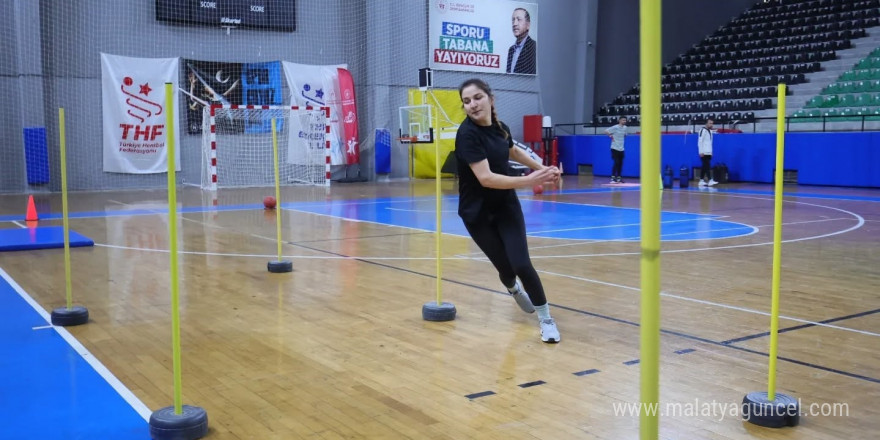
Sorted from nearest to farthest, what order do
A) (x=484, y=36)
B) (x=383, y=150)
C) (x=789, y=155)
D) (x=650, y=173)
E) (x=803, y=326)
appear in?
1. (x=650, y=173)
2. (x=803, y=326)
3. (x=789, y=155)
4. (x=383, y=150)
5. (x=484, y=36)

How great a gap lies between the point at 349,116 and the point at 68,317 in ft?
59.9

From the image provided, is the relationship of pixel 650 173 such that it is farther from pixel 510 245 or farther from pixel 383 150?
pixel 383 150

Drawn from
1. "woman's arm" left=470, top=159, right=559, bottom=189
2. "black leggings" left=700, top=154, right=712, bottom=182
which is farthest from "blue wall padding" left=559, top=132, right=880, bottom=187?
"woman's arm" left=470, top=159, right=559, bottom=189

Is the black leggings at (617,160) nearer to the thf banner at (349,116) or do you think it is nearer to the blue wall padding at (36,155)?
the thf banner at (349,116)

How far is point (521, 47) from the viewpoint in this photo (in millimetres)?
26531

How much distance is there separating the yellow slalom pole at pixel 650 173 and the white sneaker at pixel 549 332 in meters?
3.40

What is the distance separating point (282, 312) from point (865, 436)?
13.1 feet

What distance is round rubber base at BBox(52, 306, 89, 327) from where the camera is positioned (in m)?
5.49

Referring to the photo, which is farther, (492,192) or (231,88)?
(231,88)

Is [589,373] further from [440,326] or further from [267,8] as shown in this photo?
[267,8]

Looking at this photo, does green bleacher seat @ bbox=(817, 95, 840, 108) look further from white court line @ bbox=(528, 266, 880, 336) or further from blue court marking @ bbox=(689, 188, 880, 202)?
white court line @ bbox=(528, 266, 880, 336)

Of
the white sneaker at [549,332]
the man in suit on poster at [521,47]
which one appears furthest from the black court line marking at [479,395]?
the man in suit on poster at [521,47]

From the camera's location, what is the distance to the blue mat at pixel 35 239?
30.2ft

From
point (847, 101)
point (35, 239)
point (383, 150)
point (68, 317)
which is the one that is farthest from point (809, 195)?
point (68, 317)
